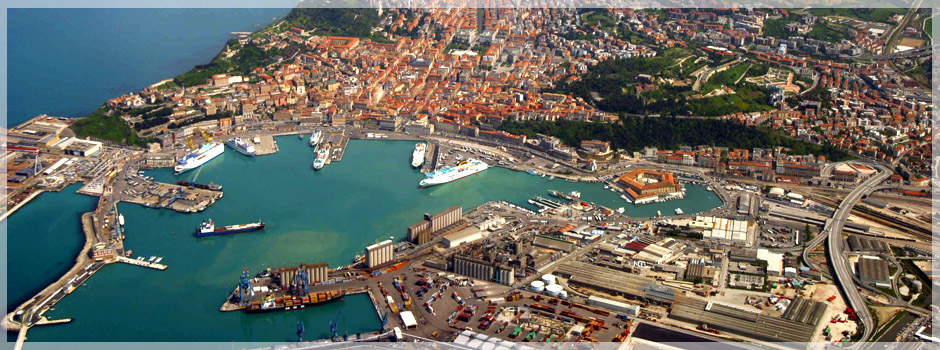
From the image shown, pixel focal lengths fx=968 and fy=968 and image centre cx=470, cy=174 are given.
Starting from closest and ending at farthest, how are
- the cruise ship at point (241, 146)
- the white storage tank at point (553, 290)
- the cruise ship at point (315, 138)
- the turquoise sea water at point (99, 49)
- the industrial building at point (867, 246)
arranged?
1. the white storage tank at point (553, 290)
2. the industrial building at point (867, 246)
3. the cruise ship at point (241, 146)
4. the cruise ship at point (315, 138)
5. the turquoise sea water at point (99, 49)

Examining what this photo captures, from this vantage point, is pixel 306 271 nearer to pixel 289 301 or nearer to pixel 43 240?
pixel 289 301

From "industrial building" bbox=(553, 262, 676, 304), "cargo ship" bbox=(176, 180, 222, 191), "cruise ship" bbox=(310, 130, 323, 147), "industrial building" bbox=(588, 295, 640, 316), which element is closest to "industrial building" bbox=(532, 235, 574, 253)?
"industrial building" bbox=(553, 262, 676, 304)

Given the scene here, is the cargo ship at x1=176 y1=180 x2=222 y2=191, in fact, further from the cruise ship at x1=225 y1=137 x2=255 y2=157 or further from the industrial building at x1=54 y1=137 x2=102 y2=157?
the industrial building at x1=54 y1=137 x2=102 y2=157

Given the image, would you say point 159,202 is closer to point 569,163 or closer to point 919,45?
point 569,163

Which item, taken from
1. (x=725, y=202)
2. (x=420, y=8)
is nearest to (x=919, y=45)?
(x=725, y=202)

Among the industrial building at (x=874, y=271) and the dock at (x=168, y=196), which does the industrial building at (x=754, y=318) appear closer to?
the industrial building at (x=874, y=271)

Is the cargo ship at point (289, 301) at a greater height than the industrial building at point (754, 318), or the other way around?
the industrial building at point (754, 318)

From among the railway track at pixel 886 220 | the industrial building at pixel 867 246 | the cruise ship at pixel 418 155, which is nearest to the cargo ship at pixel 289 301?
the cruise ship at pixel 418 155

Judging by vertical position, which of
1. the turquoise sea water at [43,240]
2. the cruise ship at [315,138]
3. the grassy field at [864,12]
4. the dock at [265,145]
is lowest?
the turquoise sea water at [43,240]

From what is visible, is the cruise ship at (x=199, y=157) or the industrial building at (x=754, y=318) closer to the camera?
the industrial building at (x=754, y=318)
